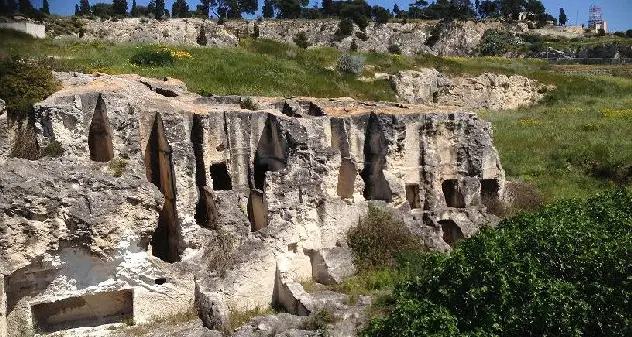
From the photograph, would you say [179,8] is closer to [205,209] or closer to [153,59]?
[153,59]

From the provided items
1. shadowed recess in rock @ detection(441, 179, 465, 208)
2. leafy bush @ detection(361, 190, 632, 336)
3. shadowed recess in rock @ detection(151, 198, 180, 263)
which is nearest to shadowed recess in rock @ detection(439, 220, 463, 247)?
shadowed recess in rock @ detection(441, 179, 465, 208)

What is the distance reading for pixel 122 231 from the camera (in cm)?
1287

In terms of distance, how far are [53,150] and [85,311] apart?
146 inches

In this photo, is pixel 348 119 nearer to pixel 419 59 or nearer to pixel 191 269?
pixel 191 269

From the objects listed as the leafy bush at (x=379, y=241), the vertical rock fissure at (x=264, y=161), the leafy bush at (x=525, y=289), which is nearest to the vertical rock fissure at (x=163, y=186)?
the vertical rock fissure at (x=264, y=161)

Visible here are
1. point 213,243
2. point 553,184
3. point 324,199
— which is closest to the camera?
point 213,243

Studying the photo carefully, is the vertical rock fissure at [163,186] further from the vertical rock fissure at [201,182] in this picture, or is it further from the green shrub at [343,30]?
the green shrub at [343,30]

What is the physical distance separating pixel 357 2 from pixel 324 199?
86.8m

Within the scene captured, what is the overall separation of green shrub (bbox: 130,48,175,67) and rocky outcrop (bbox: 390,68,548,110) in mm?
15209

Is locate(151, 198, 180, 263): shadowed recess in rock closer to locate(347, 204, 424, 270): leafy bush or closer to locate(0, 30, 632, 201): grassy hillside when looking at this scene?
locate(347, 204, 424, 270): leafy bush

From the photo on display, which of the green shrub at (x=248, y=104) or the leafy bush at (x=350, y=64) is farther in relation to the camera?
the leafy bush at (x=350, y=64)

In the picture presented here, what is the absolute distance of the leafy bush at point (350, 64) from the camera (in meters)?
38.0

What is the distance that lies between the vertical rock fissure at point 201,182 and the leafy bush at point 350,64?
22.5 meters

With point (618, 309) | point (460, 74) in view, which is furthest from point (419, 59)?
point (618, 309)
